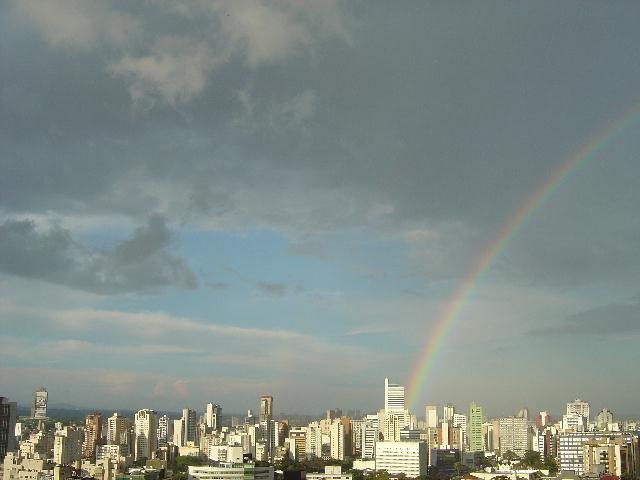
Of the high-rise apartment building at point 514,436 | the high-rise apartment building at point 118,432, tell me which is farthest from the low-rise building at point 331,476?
the high-rise apartment building at point 514,436

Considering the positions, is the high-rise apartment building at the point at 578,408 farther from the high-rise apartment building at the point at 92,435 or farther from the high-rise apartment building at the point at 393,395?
the high-rise apartment building at the point at 92,435

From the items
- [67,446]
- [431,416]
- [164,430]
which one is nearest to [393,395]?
[431,416]

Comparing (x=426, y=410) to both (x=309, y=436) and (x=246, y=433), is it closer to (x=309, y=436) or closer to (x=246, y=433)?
(x=309, y=436)

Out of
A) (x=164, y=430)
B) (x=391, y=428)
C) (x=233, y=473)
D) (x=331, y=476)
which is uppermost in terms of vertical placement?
(x=391, y=428)

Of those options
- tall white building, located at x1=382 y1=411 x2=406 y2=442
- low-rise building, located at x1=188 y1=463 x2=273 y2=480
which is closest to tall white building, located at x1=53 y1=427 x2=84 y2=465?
low-rise building, located at x1=188 y1=463 x2=273 y2=480

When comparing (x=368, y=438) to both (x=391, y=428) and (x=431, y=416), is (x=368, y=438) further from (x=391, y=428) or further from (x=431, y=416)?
(x=431, y=416)

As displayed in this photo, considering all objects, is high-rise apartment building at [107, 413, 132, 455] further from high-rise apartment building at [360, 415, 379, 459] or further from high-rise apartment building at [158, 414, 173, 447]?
high-rise apartment building at [360, 415, 379, 459]

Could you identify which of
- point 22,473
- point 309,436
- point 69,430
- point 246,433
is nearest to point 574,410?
point 309,436
